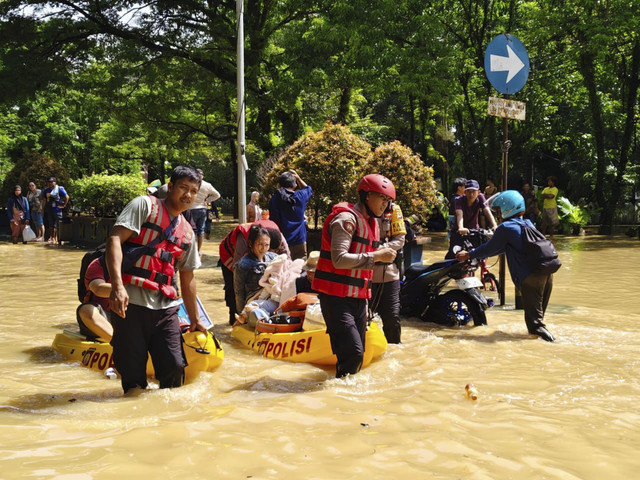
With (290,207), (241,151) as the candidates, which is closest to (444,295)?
(290,207)

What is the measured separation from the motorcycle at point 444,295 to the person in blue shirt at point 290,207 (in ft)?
6.19

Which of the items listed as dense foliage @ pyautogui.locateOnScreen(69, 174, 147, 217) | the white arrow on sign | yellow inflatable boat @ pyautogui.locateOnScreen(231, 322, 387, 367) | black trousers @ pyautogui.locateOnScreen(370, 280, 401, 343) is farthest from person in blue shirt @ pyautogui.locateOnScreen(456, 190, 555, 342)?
dense foliage @ pyautogui.locateOnScreen(69, 174, 147, 217)

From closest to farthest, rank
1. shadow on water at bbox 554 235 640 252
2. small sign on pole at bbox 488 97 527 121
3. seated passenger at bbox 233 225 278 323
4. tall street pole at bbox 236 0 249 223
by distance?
seated passenger at bbox 233 225 278 323
small sign on pole at bbox 488 97 527 121
tall street pole at bbox 236 0 249 223
shadow on water at bbox 554 235 640 252

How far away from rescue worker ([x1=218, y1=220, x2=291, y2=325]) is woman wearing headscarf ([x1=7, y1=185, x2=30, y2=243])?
13.8m

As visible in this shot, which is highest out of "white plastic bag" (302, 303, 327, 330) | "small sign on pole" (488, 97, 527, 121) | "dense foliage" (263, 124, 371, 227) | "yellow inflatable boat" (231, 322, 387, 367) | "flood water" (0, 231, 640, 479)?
"small sign on pole" (488, 97, 527, 121)

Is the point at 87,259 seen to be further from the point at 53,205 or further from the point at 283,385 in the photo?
the point at 53,205

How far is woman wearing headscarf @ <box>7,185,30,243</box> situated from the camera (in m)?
19.9

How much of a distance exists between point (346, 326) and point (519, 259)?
9.52ft

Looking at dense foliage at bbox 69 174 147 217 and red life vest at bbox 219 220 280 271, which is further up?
dense foliage at bbox 69 174 147 217

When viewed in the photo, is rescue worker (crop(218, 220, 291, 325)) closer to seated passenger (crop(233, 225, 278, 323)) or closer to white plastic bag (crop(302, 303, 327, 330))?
seated passenger (crop(233, 225, 278, 323))

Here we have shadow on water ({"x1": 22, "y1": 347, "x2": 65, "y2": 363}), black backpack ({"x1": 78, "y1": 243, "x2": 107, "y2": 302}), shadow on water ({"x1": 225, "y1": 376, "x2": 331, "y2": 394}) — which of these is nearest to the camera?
shadow on water ({"x1": 225, "y1": 376, "x2": 331, "y2": 394})

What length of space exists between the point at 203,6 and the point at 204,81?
7.94 ft

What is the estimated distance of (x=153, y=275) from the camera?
4.44 meters

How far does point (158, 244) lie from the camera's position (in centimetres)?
446
